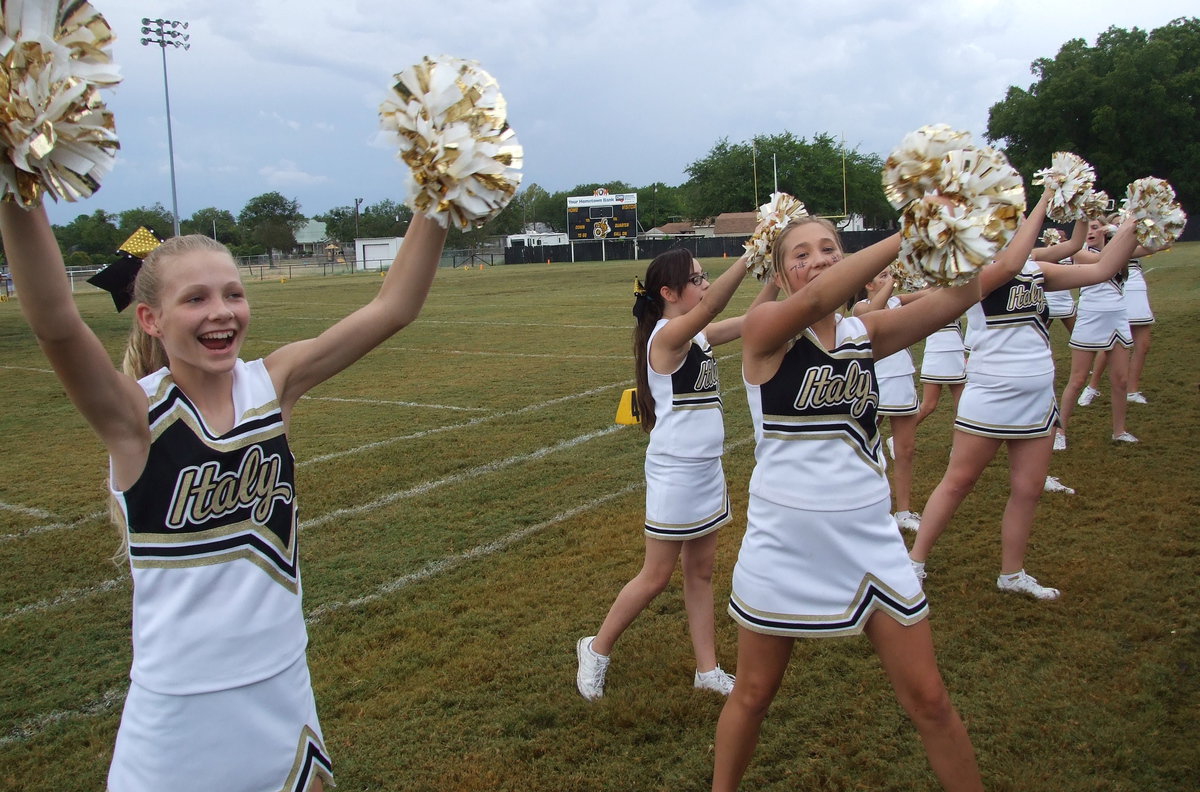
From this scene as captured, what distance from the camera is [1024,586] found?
4629 mm

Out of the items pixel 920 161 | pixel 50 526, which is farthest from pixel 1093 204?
pixel 50 526

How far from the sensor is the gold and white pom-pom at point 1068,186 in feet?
15.5

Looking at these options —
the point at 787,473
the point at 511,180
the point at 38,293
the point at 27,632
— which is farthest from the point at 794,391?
the point at 27,632

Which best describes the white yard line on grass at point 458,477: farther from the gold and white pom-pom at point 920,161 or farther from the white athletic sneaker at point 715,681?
the gold and white pom-pom at point 920,161

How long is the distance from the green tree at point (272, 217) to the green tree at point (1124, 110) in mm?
63825

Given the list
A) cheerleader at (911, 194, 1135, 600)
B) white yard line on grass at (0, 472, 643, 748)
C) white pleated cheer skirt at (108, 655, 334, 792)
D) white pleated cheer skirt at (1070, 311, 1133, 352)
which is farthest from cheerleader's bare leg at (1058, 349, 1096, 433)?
white pleated cheer skirt at (108, 655, 334, 792)

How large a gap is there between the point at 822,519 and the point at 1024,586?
2551mm

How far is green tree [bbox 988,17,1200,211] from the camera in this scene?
4997 cm

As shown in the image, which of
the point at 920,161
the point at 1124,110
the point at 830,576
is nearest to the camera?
the point at 920,161

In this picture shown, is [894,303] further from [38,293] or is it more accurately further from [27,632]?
[38,293]

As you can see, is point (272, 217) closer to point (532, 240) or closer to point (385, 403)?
point (532, 240)

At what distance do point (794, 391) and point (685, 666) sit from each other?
1.77 metres

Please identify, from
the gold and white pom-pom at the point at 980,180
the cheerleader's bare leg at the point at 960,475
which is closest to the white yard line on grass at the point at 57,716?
the gold and white pom-pom at the point at 980,180

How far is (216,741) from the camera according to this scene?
1.79 m
